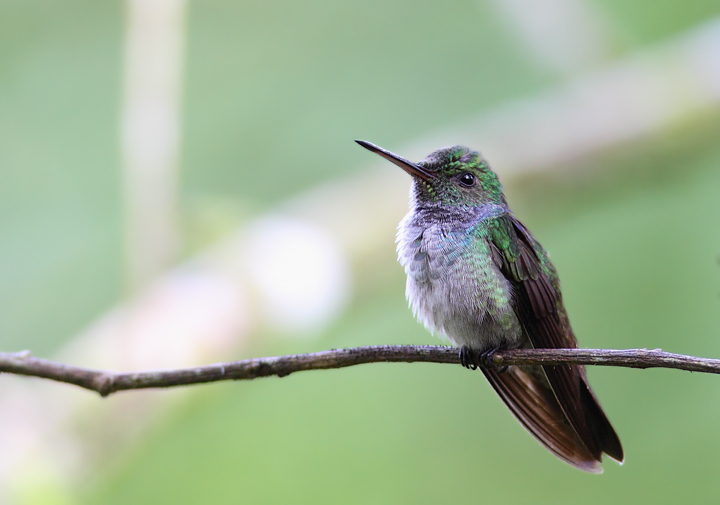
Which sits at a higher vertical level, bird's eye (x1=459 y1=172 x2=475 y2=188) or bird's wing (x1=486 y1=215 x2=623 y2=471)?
bird's eye (x1=459 y1=172 x2=475 y2=188)

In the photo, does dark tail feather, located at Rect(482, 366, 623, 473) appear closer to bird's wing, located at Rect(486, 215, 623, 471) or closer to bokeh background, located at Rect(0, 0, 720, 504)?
bird's wing, located at Rect(486, 215, 623, 471)

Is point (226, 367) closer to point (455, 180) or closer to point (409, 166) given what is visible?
point (409, 166)

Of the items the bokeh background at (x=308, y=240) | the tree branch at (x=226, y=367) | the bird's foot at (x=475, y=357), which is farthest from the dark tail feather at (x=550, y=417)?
the bokeh background at (x=308, y=240)

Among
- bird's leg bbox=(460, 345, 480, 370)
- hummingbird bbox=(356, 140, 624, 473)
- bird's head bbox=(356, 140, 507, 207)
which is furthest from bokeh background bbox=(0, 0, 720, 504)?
bird's leg bbox=(460, 345, 480, 370)

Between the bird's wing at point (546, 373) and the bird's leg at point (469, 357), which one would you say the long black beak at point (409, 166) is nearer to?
the bird's wing at point (546, 373)

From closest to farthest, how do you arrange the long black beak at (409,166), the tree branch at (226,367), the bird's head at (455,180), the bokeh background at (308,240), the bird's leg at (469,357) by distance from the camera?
the tree branch at (226,367)
the bird's leg at (469,357)
the long black beak at (409,166)
the bird's head at (455,180)
the bokeh background at (308,240)

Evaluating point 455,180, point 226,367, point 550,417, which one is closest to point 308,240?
point 455,180
